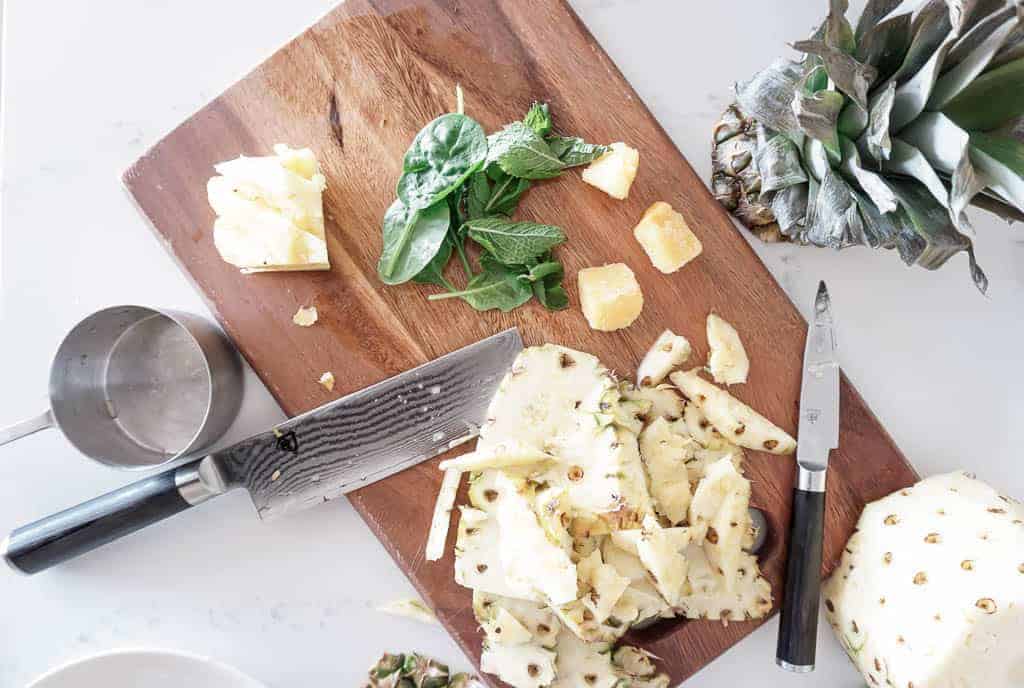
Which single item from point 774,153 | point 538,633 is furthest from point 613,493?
point 774,153

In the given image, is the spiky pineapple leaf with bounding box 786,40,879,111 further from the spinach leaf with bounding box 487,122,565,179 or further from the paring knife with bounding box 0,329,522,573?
the paring knife with bounding box 0,329,522,573

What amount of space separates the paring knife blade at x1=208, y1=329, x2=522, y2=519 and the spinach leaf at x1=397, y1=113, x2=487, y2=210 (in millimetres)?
312

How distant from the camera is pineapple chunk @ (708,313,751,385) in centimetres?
151

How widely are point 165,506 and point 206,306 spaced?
0.43m

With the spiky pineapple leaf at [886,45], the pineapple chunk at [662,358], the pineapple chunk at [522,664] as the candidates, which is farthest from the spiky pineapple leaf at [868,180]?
the pineapple chunk at [522,664]

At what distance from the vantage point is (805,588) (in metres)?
1.47

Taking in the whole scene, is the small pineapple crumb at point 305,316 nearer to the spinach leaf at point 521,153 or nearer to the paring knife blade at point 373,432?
the paring knife blade at point 373,432

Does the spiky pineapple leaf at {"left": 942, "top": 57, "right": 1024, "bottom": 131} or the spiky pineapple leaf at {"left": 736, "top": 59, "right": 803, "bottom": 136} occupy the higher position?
the spiky pineapple leaf at {"left": 736, "top": 59, "right": 803, "bottom": 136}

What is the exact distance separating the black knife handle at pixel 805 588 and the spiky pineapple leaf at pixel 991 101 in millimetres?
720

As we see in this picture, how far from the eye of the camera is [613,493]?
4.54 feet

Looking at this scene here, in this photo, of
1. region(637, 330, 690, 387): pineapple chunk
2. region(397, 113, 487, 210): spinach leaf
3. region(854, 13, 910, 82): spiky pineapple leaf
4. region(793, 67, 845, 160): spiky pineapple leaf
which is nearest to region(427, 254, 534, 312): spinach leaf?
region(397, 113, 487, 210): spinach leaf

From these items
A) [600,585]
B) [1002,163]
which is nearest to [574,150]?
[1002,163]

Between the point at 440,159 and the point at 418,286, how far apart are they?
0.26 m

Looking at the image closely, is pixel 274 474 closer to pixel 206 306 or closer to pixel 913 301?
pixel 206 306
